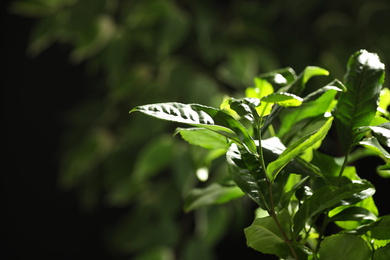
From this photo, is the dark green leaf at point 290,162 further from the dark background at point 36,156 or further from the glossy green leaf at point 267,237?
the dark background at point 36,156

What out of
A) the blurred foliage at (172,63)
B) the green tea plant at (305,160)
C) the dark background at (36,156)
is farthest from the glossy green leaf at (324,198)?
the dark background at (36,156)

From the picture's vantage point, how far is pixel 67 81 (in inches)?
57.1

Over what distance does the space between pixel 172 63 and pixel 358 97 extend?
73 cm

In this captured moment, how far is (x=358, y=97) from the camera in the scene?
25 centimetres

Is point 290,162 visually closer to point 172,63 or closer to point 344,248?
point 344,248

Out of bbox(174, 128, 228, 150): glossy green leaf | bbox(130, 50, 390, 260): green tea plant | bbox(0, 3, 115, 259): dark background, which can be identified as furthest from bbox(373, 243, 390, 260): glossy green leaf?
bbox(0, 3, 115, 259): dark background

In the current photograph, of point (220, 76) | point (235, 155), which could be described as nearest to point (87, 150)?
point (220, 76)

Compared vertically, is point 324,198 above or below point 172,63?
above

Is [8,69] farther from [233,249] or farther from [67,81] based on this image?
[233,249]

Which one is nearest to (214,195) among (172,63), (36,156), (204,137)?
(204,137)

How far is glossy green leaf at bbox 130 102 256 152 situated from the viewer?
22 cm

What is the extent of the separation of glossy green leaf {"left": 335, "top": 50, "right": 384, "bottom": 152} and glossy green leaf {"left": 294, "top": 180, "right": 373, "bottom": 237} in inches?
1.1

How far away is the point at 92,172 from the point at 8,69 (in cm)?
61

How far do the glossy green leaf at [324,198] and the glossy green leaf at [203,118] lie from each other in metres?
0.04
